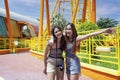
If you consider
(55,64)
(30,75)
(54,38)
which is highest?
(54,38)

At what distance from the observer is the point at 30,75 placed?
8.74m

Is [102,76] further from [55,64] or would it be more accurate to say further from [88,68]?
[55,64]

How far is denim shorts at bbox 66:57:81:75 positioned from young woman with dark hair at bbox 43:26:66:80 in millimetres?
121

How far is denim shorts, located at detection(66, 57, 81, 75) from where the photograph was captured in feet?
13.9

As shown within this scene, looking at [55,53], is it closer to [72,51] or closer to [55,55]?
[55,55]

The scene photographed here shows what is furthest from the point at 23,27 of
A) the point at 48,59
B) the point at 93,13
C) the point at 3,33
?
the point at 48,59

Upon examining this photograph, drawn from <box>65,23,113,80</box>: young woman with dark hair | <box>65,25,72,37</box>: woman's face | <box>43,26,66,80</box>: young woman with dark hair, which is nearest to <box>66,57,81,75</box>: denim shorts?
<box>65,23,113,80</box>: young woman with dark hair

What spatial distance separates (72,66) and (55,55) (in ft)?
1.04

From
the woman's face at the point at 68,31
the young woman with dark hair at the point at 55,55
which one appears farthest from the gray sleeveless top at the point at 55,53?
the woman's face at the point at 68,31

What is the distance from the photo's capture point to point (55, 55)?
4.36 m

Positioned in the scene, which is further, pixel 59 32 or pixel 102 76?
pixel 102 76

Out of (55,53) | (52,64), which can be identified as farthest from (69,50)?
(52,64)

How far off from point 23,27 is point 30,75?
22471 mm

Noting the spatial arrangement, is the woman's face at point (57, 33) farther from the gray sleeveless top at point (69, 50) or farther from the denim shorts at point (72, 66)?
the denim shorts at point (72, 66)
